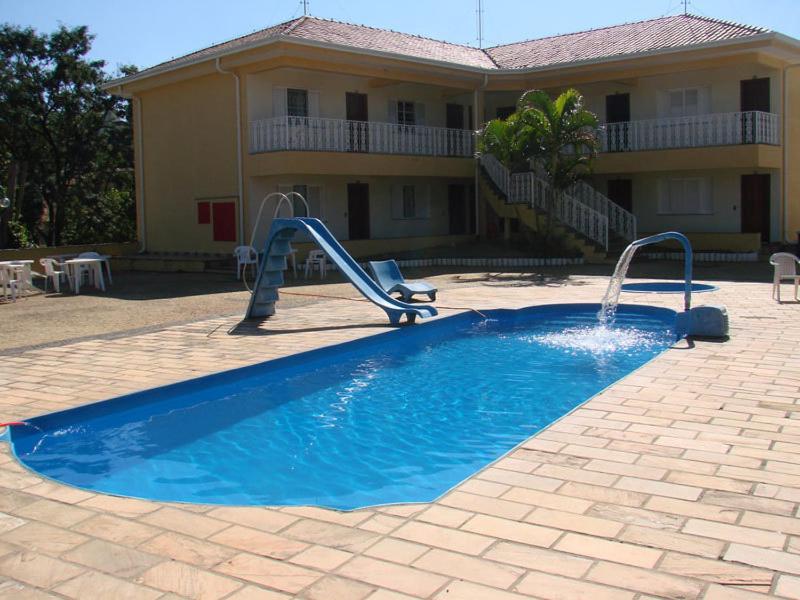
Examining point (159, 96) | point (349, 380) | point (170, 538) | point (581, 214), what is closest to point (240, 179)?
point (159, 96)

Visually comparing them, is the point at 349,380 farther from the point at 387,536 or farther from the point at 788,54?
the point at 788,54

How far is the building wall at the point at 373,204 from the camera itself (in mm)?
23219

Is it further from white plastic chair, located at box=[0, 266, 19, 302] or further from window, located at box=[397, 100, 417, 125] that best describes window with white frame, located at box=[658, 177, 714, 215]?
white plastic chair, located at box=[0, 266, 19, 302]

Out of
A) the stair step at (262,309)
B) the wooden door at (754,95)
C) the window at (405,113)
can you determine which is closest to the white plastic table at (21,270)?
the stair step at (262,309)

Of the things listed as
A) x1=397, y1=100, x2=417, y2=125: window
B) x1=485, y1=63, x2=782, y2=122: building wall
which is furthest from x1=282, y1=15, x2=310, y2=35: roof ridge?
x1=485, y1=63, x2=782, y2=122: building wall

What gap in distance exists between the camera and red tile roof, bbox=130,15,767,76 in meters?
23.5

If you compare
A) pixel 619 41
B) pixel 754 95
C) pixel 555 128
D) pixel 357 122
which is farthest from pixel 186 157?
pixel 754 95

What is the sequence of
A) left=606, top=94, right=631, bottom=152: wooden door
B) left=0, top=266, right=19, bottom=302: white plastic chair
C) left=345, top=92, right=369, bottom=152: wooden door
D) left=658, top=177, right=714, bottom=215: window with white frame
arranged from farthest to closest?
left=606, top=94, right=631, bottom=152: wooden door → left=658, top=177, right=714, bottom=215: window with white frame → left=345, top=92, right=369, bottom=152: wooden door → left=0, top=266, right=19, bottom=302: white plastic chair

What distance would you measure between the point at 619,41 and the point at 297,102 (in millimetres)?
10655

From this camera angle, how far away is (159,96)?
26062mm

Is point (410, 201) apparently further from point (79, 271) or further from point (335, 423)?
point (335, 423)

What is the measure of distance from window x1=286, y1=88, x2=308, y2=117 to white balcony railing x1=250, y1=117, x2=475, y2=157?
0.92 meters

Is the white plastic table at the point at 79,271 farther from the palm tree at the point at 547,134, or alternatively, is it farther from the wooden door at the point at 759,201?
the wooden door at the point at 759,201

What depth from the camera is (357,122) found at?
914 inches
